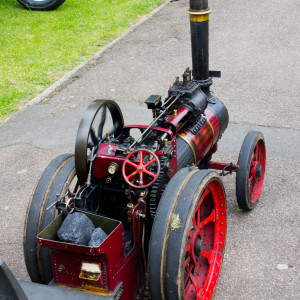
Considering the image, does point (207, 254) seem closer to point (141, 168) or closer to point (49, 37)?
point (141, 168)

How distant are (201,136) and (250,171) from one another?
64cm

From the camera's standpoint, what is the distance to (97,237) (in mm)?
2752

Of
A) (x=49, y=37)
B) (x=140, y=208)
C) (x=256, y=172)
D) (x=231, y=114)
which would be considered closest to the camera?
(x=140, y=208)

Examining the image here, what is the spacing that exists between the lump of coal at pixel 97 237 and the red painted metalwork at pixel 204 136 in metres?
1.27

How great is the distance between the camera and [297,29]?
9203mm

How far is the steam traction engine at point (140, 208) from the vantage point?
274cm

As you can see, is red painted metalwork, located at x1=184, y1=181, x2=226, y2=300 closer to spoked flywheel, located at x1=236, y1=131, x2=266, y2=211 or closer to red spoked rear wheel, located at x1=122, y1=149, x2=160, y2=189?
red spoked rear wheel, located at x1=122, y1=149, x2=160, y2=189

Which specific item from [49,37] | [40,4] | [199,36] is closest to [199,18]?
[199,36]

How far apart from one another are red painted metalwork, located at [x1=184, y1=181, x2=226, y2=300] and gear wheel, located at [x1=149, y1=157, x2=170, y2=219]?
28 cm

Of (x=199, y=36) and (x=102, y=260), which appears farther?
(x=199, y=36)

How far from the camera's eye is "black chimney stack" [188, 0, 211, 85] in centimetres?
413

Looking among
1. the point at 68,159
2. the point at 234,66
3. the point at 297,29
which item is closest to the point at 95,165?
the point at 68,159

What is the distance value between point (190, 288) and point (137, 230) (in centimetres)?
59

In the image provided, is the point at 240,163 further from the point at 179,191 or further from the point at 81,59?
the point at 81,59
